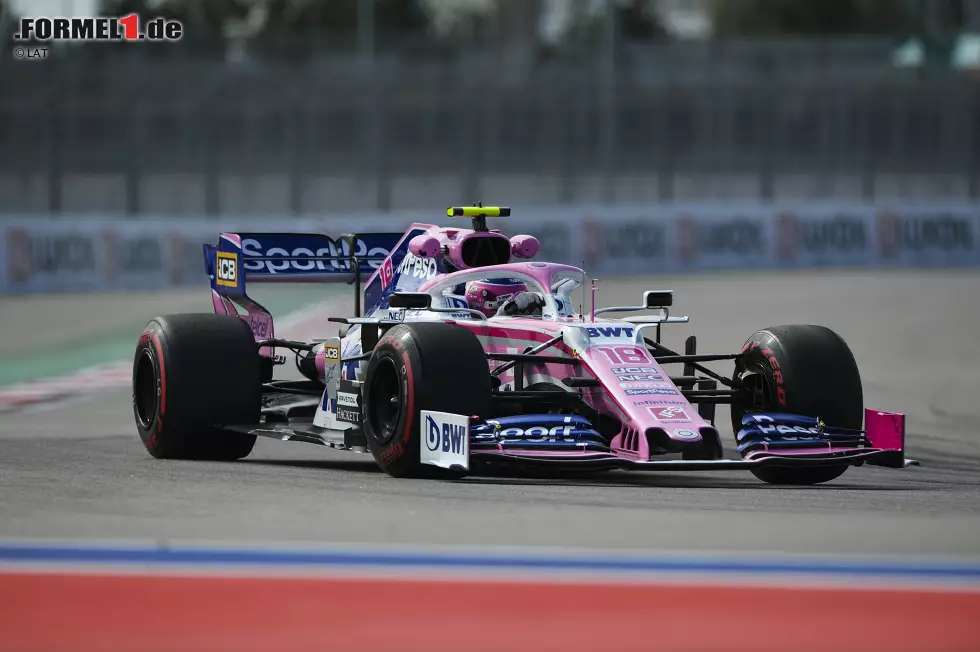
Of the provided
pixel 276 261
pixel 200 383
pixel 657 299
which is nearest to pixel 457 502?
pixel 657 299

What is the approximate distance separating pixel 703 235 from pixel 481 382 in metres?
23.4

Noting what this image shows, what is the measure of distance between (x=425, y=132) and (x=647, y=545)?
28.5m

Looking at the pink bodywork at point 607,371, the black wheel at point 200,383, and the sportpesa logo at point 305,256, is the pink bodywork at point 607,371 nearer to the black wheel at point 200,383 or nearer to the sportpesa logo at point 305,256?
the black wheel at point 200,383

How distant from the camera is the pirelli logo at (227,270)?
12164 mm

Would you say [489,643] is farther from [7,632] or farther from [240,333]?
[240,333]

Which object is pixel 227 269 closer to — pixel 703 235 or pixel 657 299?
pixel 657 299

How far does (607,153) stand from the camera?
34219 millimetres

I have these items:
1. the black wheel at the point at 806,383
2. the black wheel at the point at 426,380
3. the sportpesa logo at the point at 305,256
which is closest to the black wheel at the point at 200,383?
the sportpesa logo at the point at 305,256

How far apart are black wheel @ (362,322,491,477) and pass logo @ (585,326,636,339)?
67cm

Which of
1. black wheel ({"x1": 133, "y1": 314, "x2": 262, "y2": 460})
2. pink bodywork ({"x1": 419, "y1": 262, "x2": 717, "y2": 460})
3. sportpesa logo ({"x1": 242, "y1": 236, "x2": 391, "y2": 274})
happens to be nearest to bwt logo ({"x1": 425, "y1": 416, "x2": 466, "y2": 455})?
pink bodywork ({"x1": 419, "y1": 262, "x2": 717, "y2": 460})

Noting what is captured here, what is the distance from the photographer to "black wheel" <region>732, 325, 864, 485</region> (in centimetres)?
991

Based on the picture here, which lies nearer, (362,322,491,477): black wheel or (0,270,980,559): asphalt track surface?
(0,270,980,559): asphalt track surface

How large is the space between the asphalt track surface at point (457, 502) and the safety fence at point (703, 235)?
1460 cm

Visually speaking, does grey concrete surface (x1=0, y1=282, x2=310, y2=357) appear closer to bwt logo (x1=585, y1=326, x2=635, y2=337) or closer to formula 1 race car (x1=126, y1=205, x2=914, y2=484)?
formula 1 race car (x1=126, y1=205, x2=914, y2=484)
